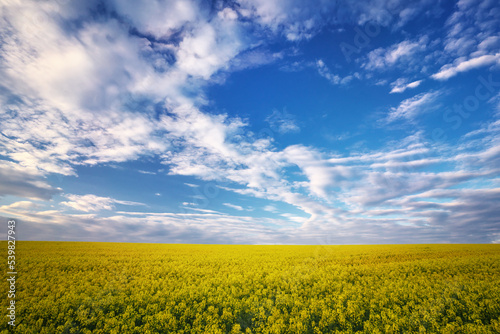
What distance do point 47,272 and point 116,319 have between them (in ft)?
37.8

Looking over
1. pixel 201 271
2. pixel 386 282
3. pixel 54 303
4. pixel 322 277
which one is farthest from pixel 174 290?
pixel 386 282

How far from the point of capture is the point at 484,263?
23.4 metres

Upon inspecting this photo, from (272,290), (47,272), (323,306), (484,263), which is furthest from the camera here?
(484,263)

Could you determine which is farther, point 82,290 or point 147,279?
point 147,279

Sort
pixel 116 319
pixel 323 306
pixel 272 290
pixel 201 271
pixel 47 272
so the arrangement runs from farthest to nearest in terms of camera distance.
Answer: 1. pixel 201 271
2. pixel 47 272
3. pixel 272 290
4. pixel 323 306
5. pixel 116 319

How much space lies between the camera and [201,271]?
19516mm

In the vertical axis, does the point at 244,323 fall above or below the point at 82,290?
below

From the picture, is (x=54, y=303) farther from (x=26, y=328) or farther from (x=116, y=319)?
(x=116, y=319)

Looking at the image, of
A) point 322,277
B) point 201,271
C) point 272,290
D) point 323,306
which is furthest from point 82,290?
point 322,277

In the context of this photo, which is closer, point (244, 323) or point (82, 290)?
point (244, 323)

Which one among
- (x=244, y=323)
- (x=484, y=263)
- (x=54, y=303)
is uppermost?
A: (x=484, y=263)

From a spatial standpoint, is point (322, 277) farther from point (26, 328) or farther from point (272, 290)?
point (26, 328)

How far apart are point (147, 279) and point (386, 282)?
58.8 feet

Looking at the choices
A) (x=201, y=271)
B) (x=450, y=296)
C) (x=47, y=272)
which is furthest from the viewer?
(x=201, y=271)
